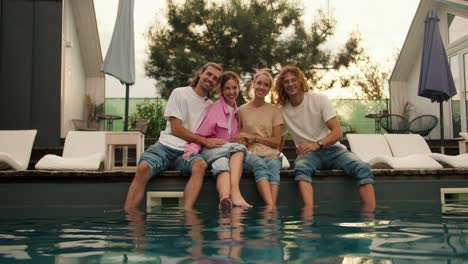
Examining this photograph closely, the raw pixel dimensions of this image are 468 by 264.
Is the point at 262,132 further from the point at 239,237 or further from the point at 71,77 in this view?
the point at 71,77

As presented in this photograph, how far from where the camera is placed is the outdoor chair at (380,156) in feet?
15.5

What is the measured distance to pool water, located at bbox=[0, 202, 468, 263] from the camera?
1551mm

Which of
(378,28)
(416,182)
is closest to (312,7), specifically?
(378,28)

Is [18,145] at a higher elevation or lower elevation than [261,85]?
lower

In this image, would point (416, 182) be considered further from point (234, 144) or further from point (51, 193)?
point (51, 193)

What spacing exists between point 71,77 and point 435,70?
7828mm

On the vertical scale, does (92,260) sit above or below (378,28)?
below

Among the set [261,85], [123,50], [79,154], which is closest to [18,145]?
[79,154]

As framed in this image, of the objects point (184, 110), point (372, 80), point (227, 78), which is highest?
point (372, 80)

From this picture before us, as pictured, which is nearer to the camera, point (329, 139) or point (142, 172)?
point (142, 172)

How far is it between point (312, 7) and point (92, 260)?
10814mm

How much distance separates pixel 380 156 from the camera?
4875 mm

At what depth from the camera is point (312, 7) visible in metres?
11.5

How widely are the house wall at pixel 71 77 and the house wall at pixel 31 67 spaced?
1.34 meters
